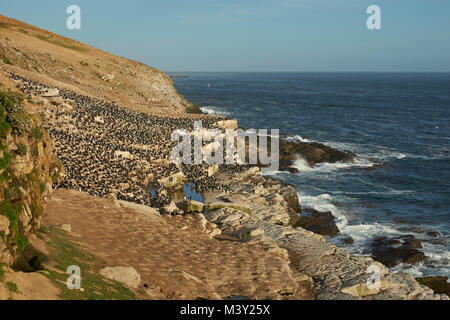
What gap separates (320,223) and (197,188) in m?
10.7

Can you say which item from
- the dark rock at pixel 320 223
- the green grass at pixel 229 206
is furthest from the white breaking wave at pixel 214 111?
the green grass at pixel 229 206

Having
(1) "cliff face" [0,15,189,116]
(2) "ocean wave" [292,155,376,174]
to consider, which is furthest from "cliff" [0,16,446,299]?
(2) "ocean wave" [292,155,376,174]

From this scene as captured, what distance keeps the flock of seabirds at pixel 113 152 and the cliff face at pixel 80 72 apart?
8621 millimetres

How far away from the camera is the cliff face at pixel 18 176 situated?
40.2ft

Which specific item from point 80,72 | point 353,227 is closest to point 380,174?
point 353,227

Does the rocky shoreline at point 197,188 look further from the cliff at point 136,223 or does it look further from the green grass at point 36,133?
the green grass at point 36,133

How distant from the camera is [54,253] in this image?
14547mm

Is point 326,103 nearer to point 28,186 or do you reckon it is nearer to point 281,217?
point 281,217

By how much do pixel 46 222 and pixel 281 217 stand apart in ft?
55.3

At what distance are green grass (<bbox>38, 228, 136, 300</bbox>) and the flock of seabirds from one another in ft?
29.8

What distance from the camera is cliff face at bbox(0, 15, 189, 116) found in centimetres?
5059

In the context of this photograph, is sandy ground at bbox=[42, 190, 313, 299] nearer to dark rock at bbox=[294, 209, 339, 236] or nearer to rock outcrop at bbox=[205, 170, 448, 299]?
rock outcrop at bbox=[205, 170, 448, 299]
